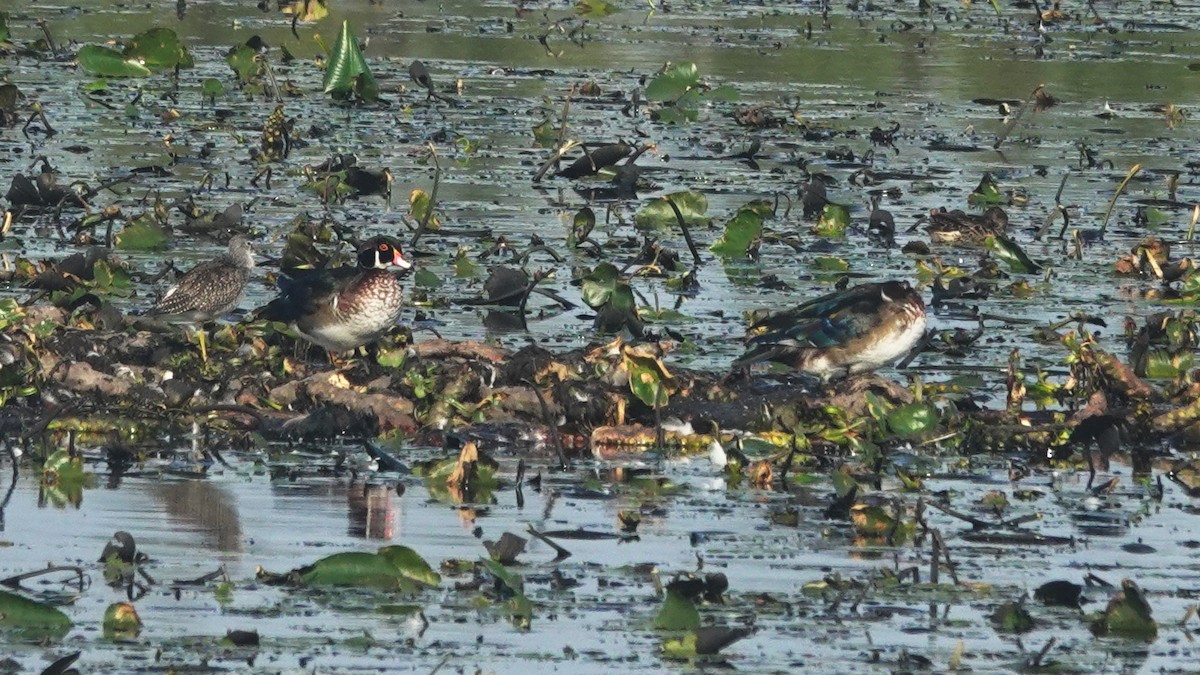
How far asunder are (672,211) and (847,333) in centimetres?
486

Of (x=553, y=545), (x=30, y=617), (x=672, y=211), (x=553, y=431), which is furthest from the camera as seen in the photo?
(x=672, y=211)

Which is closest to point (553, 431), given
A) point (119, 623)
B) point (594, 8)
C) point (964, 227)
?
point (119, 623)

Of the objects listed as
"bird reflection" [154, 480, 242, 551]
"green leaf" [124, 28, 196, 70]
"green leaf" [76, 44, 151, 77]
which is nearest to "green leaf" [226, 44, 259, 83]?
"green leaf" [124, 28, 196, 70]

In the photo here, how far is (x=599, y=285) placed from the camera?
1237 cm

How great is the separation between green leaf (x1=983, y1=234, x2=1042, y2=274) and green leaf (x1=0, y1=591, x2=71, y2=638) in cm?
824

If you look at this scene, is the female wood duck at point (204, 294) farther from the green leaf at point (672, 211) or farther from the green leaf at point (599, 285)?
the green leaf at point (672, 211)

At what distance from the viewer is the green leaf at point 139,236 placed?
14195 mm

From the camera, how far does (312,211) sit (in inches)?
623

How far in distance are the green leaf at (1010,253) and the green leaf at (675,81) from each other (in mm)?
5243

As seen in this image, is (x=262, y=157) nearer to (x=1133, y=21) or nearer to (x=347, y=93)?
(x=347, y=93)

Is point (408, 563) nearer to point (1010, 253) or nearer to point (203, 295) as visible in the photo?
point (203, 295)

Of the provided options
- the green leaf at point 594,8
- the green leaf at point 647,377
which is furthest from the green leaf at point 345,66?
the green leaf at point 647,377

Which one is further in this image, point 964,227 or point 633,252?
point 964,227

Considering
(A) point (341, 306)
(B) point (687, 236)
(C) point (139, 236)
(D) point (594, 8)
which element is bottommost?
(A) point (341, 306)
